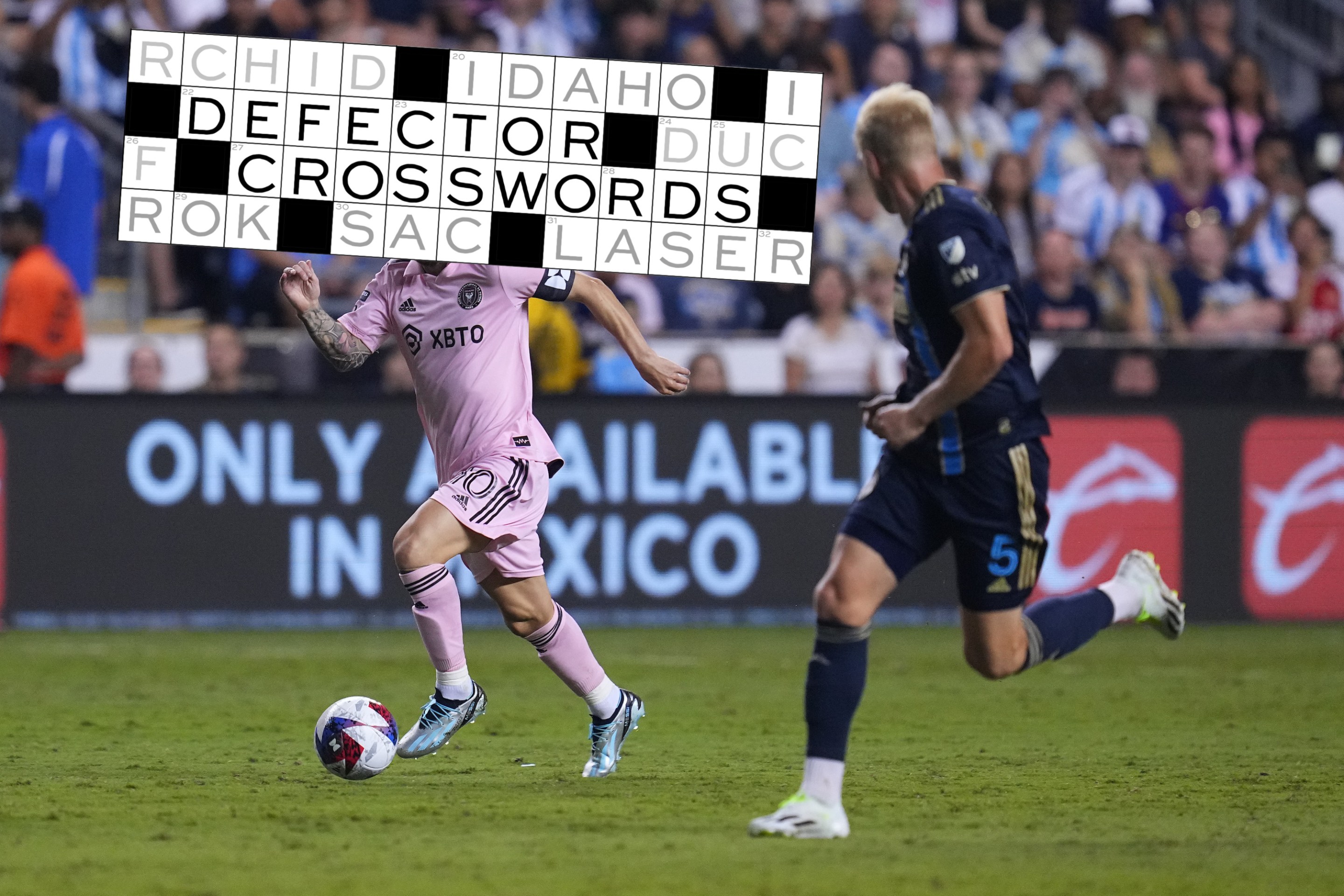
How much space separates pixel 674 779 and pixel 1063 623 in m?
1.59

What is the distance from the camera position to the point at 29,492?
41.7ft

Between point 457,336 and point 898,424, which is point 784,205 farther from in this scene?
point 898,424

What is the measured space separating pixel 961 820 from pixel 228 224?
3.69m

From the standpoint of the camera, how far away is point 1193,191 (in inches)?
668

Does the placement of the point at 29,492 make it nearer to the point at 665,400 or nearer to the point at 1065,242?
the point at 665,400

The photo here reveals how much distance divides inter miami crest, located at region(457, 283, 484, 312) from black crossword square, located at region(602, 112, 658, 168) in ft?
3.24

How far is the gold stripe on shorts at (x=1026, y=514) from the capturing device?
6117 millimetres

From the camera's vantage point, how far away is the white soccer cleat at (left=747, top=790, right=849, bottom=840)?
5.91 meters

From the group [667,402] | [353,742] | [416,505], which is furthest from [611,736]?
[667,402]

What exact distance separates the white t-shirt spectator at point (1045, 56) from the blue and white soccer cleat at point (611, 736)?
11505 mm

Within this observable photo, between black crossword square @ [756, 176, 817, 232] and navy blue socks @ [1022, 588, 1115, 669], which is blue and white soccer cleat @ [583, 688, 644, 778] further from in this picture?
black crossword square @ [756, 176, 817, 232]

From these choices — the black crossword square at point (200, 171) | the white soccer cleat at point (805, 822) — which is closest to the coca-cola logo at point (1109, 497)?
the black crossword square at point (200, 171)

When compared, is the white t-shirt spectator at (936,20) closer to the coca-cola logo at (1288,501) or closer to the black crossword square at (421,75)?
the coca-cola logo at (1288,501)

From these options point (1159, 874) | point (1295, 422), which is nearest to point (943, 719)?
point (1159, 874)
